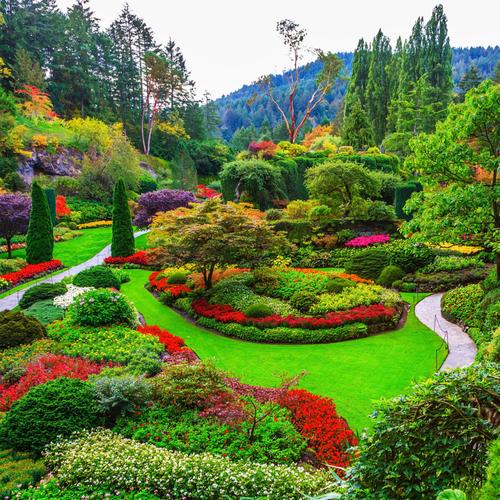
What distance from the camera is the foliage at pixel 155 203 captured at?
2867cm

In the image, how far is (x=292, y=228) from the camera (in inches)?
908

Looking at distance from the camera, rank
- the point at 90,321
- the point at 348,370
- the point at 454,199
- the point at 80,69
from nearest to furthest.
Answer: the point at 348,370, the point at 454,199, the point at 90,321, the point at 80,69

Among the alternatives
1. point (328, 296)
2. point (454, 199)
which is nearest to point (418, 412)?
point (454, 199)

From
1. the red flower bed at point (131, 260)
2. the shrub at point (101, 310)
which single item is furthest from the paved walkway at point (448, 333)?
the red flower bed at point (131, 260)

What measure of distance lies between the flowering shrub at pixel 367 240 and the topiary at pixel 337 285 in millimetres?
6983

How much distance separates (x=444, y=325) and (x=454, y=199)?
3754 mm

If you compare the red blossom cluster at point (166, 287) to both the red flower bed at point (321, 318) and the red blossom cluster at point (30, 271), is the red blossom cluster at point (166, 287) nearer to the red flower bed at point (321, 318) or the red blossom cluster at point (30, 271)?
the red flower bed at point (321, 318)

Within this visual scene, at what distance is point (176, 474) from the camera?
17.9ft

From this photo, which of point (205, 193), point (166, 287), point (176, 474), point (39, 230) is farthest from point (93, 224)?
point (176, 474)

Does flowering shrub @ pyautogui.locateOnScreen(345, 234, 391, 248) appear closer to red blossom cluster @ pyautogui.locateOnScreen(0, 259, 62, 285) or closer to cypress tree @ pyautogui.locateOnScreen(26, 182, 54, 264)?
red blossom cluster @ pyautogui.locateOnScreen(0, 259, 62, 285)

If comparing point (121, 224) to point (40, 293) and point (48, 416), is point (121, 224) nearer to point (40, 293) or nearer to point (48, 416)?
point (40, 293)

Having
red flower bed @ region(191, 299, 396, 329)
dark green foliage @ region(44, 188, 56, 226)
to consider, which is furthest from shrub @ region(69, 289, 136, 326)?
dark green foliage @ region(44, 188, 56, 226)

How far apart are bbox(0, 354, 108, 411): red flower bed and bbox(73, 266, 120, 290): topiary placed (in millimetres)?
6625

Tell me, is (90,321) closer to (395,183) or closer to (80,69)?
(395,183)
